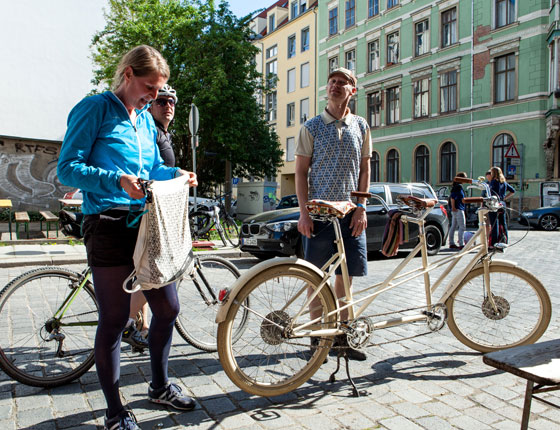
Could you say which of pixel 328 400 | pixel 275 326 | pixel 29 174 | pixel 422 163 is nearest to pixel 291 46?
pixel 422 163

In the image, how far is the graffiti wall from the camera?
18562 mm

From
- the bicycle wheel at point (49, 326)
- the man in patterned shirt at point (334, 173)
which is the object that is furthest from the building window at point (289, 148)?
the bicycle wheel at point (49, 326)

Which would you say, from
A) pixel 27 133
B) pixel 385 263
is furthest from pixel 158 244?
pixel 27 133

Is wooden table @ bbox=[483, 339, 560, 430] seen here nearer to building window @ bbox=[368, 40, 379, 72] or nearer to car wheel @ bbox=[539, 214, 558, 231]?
car wheel @ bbox=[539, 214, 558, 231]

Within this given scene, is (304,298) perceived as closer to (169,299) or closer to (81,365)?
(169,299)

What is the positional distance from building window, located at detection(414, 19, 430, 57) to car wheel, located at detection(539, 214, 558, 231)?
15.4m

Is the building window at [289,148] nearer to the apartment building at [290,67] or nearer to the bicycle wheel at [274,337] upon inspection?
the apartment building at [290,67]

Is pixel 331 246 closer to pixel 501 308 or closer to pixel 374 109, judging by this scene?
pixel 501 308

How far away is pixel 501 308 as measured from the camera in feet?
12.4

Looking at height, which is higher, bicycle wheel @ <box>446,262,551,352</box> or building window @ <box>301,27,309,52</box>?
building window @ <box>301,27,309,52</box>

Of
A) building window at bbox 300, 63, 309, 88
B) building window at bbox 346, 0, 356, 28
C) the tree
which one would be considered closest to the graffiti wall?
the tree

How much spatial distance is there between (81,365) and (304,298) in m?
1.55

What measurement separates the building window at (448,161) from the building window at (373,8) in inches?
462

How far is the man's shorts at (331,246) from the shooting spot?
3.64 metres
